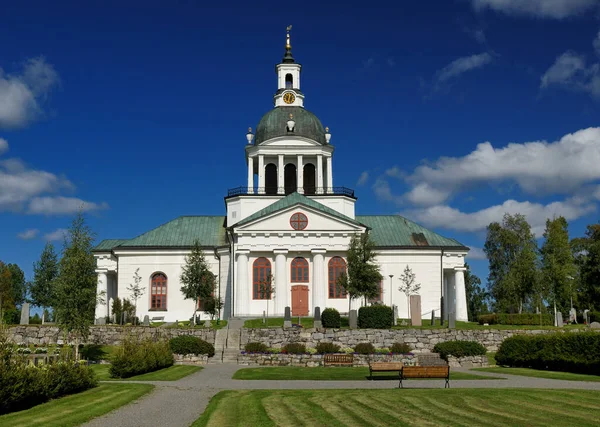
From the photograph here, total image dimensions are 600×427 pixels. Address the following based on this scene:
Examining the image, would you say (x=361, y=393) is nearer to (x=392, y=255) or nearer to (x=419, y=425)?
(x=419, y=425)

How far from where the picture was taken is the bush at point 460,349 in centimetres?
3450

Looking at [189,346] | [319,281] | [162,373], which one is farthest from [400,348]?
[162,373]

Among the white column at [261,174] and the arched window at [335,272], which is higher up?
the white column at [261,174]

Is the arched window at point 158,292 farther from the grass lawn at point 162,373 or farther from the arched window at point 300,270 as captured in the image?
the grass lawn at point 162,373

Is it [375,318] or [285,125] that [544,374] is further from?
[285,125]

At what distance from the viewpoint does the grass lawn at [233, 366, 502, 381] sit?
2737 cm

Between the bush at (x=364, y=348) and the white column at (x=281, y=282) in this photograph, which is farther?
the white column at (x=281, y=282)

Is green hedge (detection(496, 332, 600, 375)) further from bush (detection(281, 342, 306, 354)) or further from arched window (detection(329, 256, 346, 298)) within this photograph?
arched window (detection(329, 256, 346, 298))

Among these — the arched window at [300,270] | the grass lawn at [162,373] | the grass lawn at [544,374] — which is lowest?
the grass lawn at [544,374]

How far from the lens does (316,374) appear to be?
2861 centimetres

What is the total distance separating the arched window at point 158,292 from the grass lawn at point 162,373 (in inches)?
853

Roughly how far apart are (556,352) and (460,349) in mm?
→ 5341

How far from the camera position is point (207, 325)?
4288cm

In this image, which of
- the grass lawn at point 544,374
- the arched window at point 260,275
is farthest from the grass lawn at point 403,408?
the arched window at point 260,275
